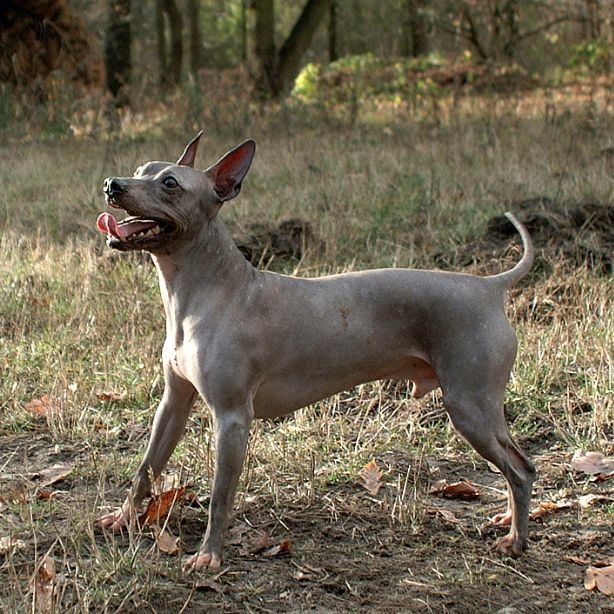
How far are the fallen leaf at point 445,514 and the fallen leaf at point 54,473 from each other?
64.1 inches

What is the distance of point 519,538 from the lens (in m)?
4.09

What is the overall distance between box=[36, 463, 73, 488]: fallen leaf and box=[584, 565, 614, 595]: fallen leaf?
2287mm

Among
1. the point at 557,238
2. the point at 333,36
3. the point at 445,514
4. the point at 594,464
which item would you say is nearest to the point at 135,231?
the point at 445,514

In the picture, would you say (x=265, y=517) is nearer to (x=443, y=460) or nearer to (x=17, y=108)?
(x=443, y=460)

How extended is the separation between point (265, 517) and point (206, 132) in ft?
30.0

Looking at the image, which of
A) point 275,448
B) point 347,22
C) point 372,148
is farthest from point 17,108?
point 347,22

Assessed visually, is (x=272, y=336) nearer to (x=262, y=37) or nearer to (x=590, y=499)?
(x=590, y=499)

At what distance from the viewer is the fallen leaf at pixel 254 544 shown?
4035mm

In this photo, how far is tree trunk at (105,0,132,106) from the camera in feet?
55.9

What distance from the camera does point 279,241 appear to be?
7727mm

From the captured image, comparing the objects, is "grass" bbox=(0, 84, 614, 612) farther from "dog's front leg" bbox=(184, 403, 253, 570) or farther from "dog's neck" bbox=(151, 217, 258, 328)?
"dog's neck" bbox=(151, 217, 258, 328)

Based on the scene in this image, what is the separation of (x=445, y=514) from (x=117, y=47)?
563 inches

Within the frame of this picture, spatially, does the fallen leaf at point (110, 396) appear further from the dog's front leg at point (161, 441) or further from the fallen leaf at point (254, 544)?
the fallen leaf at point (254, 544)

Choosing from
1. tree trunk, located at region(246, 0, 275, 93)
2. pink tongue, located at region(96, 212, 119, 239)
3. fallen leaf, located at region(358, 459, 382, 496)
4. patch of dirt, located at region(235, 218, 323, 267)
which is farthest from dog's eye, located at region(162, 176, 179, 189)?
tree trunk, located at region(246, 0, 275, 93)
